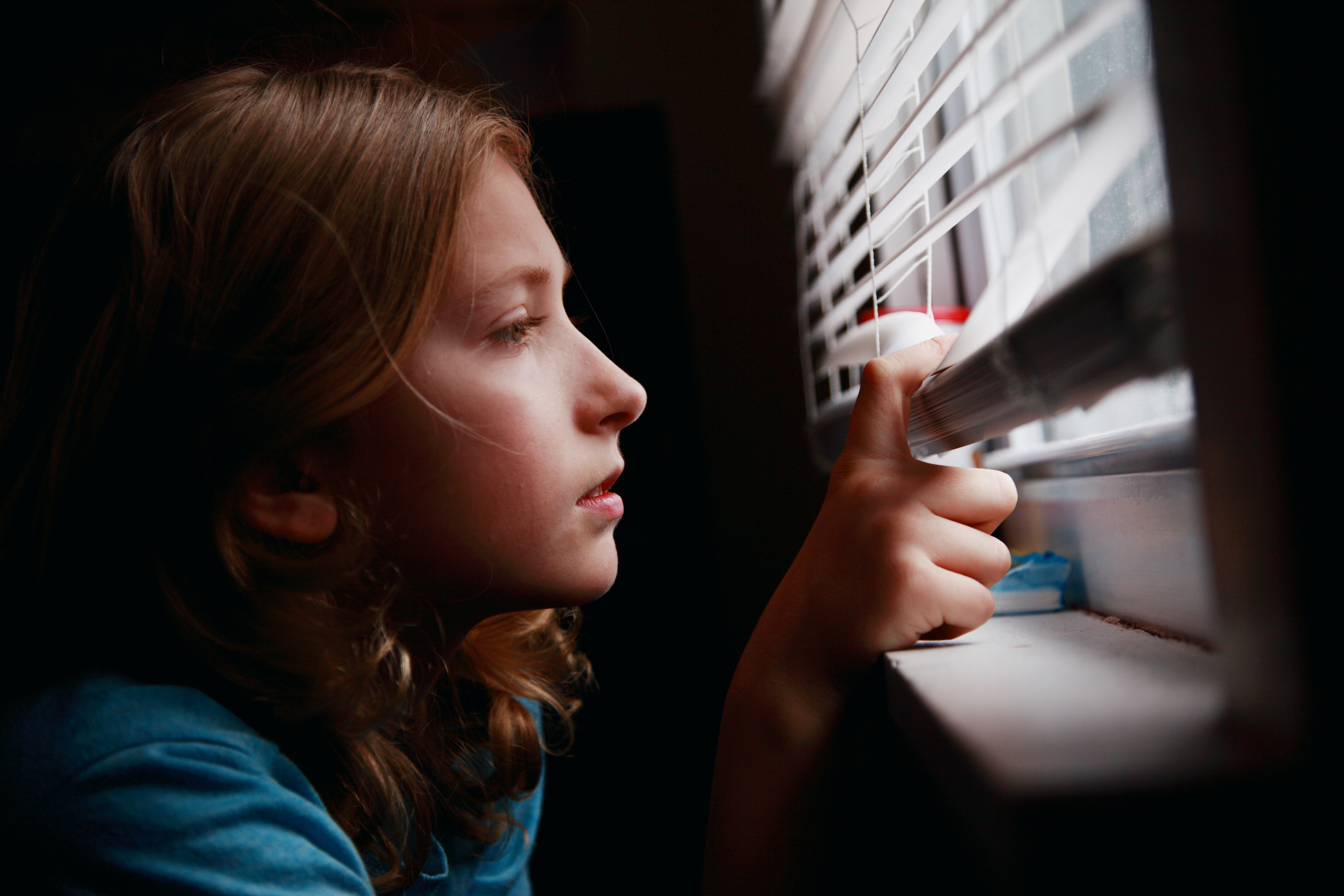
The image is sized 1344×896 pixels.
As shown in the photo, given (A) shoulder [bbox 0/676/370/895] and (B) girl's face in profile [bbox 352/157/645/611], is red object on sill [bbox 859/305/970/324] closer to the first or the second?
(B) girl's face in profile [bbox 352/157/645/611]

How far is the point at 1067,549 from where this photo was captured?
529mm

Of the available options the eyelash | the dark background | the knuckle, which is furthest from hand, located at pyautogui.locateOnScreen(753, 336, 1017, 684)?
the dark background

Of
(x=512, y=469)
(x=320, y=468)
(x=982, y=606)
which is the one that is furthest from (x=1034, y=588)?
(x=320, y=468)

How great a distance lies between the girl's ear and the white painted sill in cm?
41

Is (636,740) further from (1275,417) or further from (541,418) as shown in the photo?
(1275,417)

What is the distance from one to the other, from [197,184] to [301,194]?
3.0 inches

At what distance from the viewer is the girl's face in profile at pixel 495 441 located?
0.53 m

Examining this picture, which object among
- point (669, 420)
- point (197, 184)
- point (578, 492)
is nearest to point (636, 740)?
point (669, 420)

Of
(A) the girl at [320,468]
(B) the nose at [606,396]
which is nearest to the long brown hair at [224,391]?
(A) the girl at [320,468]

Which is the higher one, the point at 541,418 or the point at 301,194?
the point at 301,194

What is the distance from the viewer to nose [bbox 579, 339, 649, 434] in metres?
0.58

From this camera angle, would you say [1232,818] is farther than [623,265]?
No

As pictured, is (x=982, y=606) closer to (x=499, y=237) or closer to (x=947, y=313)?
(x=947, y=313)

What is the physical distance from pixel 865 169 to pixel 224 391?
1.57 ft
